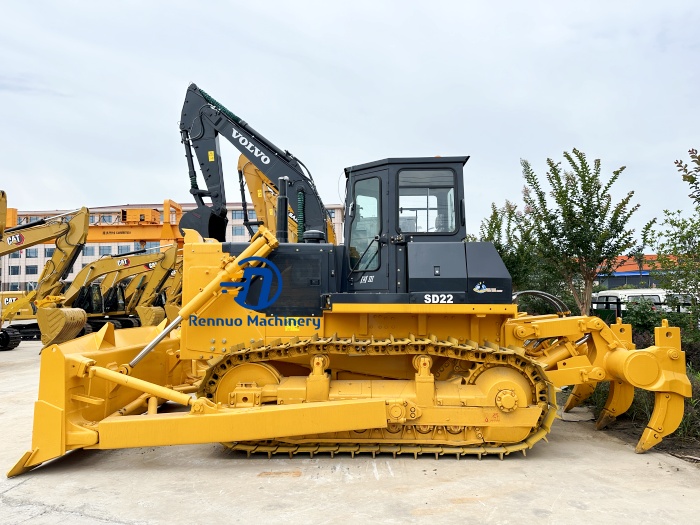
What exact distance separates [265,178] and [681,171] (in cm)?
622

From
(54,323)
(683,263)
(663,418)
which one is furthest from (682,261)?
(54,323)

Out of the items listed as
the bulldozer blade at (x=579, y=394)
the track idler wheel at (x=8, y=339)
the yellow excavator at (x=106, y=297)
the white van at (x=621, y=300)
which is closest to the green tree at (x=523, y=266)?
the white van at (x=621, y=300)

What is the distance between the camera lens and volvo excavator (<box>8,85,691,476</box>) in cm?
541

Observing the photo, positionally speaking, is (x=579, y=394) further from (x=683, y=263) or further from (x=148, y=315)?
(x=148, y=315)

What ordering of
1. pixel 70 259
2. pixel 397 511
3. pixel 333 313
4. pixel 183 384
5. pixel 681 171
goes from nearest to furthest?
pixel 397 511
pixel 333 313
pixel 681 171
pixel 183 384
pixel 70 259

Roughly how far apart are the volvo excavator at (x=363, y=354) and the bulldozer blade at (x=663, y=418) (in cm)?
1

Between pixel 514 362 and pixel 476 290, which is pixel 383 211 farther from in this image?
pixel 514 362

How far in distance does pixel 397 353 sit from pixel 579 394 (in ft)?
11.8

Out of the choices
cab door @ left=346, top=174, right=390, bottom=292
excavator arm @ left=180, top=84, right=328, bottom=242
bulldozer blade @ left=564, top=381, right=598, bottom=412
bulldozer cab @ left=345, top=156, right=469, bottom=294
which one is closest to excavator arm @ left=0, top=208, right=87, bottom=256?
excavator arm @ left=180, top=84, right=328, bottom=242

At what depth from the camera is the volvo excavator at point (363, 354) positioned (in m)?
5.41

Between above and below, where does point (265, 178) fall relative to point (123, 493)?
above

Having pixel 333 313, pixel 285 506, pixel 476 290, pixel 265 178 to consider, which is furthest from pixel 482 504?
pixel 265 178

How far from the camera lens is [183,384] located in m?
7.68

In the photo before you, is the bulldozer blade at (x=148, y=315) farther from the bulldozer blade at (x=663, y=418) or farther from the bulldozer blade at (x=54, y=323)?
the bulldozer blade at (x=663, y=418)
